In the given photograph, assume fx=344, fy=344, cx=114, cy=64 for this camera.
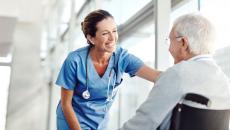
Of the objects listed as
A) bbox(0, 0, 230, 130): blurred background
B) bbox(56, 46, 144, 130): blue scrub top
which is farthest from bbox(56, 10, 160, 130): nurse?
bbox(0, 0, 230, 130): blurred background

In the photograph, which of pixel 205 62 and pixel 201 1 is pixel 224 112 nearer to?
pixel 205 62

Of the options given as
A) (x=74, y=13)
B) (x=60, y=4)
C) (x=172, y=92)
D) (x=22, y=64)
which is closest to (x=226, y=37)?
(x=172, y=92)

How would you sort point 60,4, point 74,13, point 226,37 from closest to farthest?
1. point 226,37
2. point 74,13
3. point 60,4

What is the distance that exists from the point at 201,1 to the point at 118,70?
619 mm

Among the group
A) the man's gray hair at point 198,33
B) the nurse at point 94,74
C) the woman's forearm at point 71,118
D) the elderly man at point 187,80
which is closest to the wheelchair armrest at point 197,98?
the elderly man at point 187,80

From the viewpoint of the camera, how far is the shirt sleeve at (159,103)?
1.20 meters

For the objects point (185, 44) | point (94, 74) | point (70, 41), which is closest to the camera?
point (185, 44)

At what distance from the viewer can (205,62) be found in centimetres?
125

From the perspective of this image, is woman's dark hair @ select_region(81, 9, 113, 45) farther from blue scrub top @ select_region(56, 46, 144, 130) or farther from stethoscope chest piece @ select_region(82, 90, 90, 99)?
stethoscope chest piece @ select_region(82, 90, 90, 99)

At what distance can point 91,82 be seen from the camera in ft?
5.73

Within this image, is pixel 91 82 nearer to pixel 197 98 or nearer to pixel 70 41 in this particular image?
pixel 197 98

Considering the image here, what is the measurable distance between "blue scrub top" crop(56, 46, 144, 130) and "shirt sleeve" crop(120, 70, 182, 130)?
0.53 metres

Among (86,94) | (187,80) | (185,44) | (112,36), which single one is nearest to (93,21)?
(112,36)

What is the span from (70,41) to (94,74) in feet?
9.36
